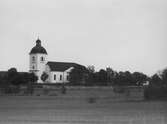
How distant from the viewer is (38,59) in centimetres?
15425

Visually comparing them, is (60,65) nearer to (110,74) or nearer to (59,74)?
(59,74)

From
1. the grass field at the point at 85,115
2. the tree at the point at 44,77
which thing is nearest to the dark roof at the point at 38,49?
the tree at the point at 44,77

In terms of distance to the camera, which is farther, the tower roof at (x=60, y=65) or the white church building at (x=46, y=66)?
the tower roof at (x=60, y=65)

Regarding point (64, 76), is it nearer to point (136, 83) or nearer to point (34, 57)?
point (34, 57)

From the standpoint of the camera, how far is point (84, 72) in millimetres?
140125

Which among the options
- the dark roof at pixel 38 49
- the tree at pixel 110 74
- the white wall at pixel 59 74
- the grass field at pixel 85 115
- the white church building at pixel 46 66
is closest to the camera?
the grass field at pixel 85 115

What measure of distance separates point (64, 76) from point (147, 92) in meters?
97.9

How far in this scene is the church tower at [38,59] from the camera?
152850 mm

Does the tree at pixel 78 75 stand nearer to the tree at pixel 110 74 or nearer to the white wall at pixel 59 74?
the white wall at pixel 59 74

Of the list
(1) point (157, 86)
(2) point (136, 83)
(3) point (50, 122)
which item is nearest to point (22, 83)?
(2) point (136, 83)

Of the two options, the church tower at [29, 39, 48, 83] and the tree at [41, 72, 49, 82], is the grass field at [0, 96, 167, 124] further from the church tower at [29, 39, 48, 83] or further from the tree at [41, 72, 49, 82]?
the church tower at [29, 39, 48, 83]

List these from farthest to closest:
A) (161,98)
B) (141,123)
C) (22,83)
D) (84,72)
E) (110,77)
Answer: (84,72) → (110,77) → (22,83) → (161,98) → (141,123)

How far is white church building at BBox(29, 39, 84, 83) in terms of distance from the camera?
152500mm

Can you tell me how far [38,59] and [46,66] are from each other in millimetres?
4008
